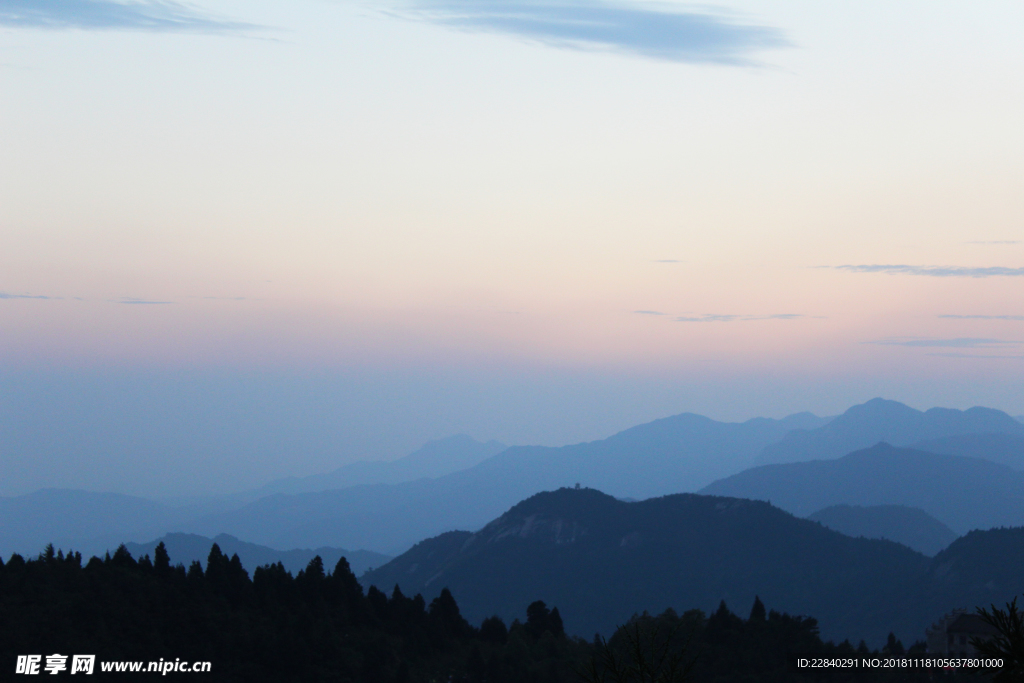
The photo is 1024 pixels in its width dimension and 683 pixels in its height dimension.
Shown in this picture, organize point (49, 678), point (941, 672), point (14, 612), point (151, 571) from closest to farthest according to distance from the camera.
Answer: point (49, 678)
point (14, 612)
point (941, 672)
point (151, 571)

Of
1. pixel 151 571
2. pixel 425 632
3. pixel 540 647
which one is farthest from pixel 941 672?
pixel 151 571

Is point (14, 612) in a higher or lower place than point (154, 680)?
higher

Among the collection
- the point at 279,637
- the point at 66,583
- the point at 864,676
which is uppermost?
the point at 66,583

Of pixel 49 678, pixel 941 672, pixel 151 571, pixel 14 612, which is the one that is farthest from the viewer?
pixel 151 571

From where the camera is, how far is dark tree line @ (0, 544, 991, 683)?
126m

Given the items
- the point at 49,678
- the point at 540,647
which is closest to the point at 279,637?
the point at 49,678

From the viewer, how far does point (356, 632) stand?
13862cm

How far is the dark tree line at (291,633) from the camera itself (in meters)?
126

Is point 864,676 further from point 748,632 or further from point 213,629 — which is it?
point 213,629

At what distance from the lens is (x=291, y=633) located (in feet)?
432

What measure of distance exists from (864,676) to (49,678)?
111 m

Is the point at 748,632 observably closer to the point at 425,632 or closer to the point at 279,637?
the point at 425,632

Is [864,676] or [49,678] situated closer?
[49,678]

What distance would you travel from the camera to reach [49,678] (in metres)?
112
